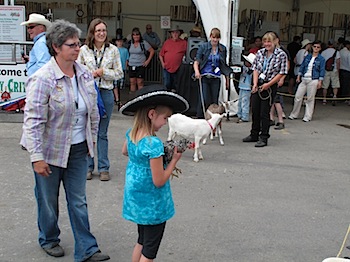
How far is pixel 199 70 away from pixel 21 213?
430 cm

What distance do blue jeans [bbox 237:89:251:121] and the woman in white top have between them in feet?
4.34

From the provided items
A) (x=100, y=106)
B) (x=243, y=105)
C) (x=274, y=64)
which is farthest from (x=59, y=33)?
(x=243, y=105)

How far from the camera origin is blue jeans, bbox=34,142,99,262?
3.63 metres

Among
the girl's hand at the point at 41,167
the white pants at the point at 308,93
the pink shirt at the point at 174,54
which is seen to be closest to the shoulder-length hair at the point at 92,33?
the girl's hand at the point at 41,167

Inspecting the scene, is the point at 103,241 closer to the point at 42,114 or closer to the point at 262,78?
the point at 42,114

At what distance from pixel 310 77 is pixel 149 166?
765 centimetres

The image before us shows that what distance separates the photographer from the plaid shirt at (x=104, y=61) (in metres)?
5.38

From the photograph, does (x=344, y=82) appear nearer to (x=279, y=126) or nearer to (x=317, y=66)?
(x=317, y=66)

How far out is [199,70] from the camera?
26.8 feet

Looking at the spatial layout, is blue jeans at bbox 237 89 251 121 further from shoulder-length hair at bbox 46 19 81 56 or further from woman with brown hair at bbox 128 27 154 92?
shoulder-length hair at bbox 46 19 81 56

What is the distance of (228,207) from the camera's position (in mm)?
5141

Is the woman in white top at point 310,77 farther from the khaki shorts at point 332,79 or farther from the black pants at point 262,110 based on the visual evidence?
the khaki shorts at point 332,79

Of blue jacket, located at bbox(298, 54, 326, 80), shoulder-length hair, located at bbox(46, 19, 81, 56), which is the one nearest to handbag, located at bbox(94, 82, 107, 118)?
shoulder-length hair, located at bbox(46, 19, 81, 56)

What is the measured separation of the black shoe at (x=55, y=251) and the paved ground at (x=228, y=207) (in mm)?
45
